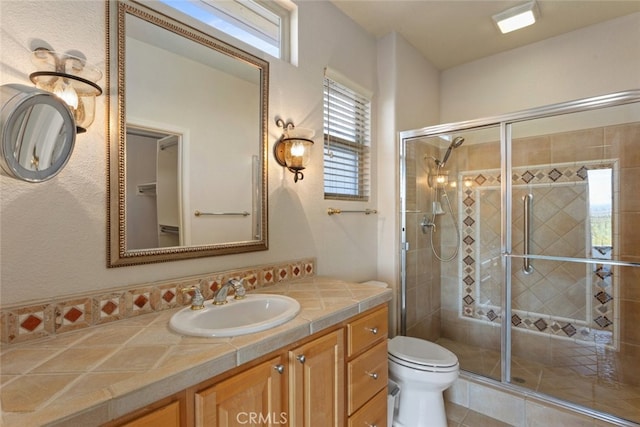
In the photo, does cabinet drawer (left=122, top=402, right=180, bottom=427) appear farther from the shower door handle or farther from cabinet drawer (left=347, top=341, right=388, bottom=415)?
the shower door handle

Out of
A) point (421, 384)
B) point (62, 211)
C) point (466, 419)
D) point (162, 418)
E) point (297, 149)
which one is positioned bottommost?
point (466, 419)

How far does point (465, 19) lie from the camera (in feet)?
7.29

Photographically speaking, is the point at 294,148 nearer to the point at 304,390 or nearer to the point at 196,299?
the point at 196,299

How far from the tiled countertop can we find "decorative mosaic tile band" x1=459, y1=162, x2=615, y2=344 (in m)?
1.83

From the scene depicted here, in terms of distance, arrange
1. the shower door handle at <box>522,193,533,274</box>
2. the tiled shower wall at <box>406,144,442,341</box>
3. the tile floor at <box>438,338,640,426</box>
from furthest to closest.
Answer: the tiled shower wall at <box>406,144,442,341</box>
the shower door handle at <box>522,193,533,274</box>
the tile floor at <box>438,338,640,426</box>

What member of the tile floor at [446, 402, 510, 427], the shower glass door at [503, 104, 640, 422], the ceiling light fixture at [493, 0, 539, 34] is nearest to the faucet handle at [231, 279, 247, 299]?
the tile floor at [446, 402, 510, 427]

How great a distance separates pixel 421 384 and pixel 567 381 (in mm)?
1240

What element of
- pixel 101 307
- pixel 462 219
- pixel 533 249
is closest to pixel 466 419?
pixel 533 249

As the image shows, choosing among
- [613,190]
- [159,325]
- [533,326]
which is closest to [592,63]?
[613,190]

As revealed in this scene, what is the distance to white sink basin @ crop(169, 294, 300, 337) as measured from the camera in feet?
3.24

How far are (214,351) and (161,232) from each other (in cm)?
63

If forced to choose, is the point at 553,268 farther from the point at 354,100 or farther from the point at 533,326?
the point at 354,100

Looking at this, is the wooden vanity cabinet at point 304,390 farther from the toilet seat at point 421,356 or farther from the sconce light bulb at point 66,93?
the sconce light bulb at point 66,93

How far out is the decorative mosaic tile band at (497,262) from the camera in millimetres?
2203
